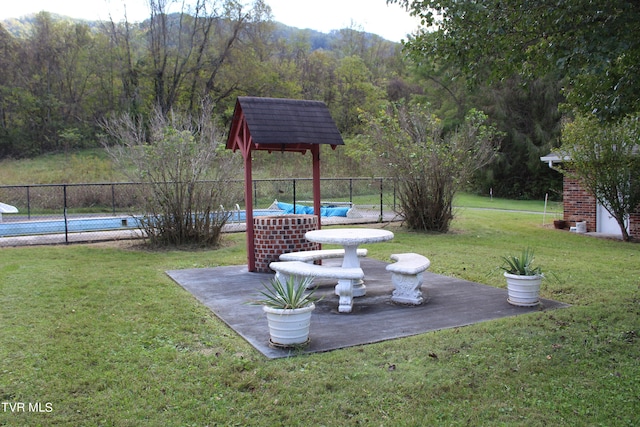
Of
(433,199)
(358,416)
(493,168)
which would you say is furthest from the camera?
(493,168)

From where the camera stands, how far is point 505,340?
4.75m

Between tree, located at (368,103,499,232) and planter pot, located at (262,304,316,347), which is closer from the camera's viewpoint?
planter pot, located at (262,304,316,347)

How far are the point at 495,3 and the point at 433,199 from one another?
852 cm

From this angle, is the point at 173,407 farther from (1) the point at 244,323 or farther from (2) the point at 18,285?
(2) the point at 18,285

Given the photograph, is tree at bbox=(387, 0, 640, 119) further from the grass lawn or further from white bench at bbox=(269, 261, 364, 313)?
white bench at bbox=(269, 261, 364, 313)

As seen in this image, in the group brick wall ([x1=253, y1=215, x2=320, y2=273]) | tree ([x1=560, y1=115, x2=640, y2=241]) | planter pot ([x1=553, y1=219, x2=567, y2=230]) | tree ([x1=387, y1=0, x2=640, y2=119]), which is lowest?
planter pot ([x1=553, y1=219, x2=567, y2=230])

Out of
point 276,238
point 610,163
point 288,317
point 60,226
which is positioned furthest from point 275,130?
point 60,226

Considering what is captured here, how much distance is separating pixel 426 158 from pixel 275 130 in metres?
6.13

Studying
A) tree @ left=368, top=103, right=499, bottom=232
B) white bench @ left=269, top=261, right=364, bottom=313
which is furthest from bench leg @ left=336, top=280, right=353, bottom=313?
tree @ left=368, top=103, right=499, bottom=232

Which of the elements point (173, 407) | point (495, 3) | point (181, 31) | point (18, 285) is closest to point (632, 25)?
point (495, 3)

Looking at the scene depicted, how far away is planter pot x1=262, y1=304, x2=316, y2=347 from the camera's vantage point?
4.55 m

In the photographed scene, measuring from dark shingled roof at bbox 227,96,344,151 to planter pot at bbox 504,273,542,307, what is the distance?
369 centimetres

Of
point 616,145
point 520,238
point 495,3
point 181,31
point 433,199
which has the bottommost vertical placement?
point 520,238

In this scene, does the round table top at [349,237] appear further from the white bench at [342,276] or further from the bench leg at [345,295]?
the bench leg at [345,295]
